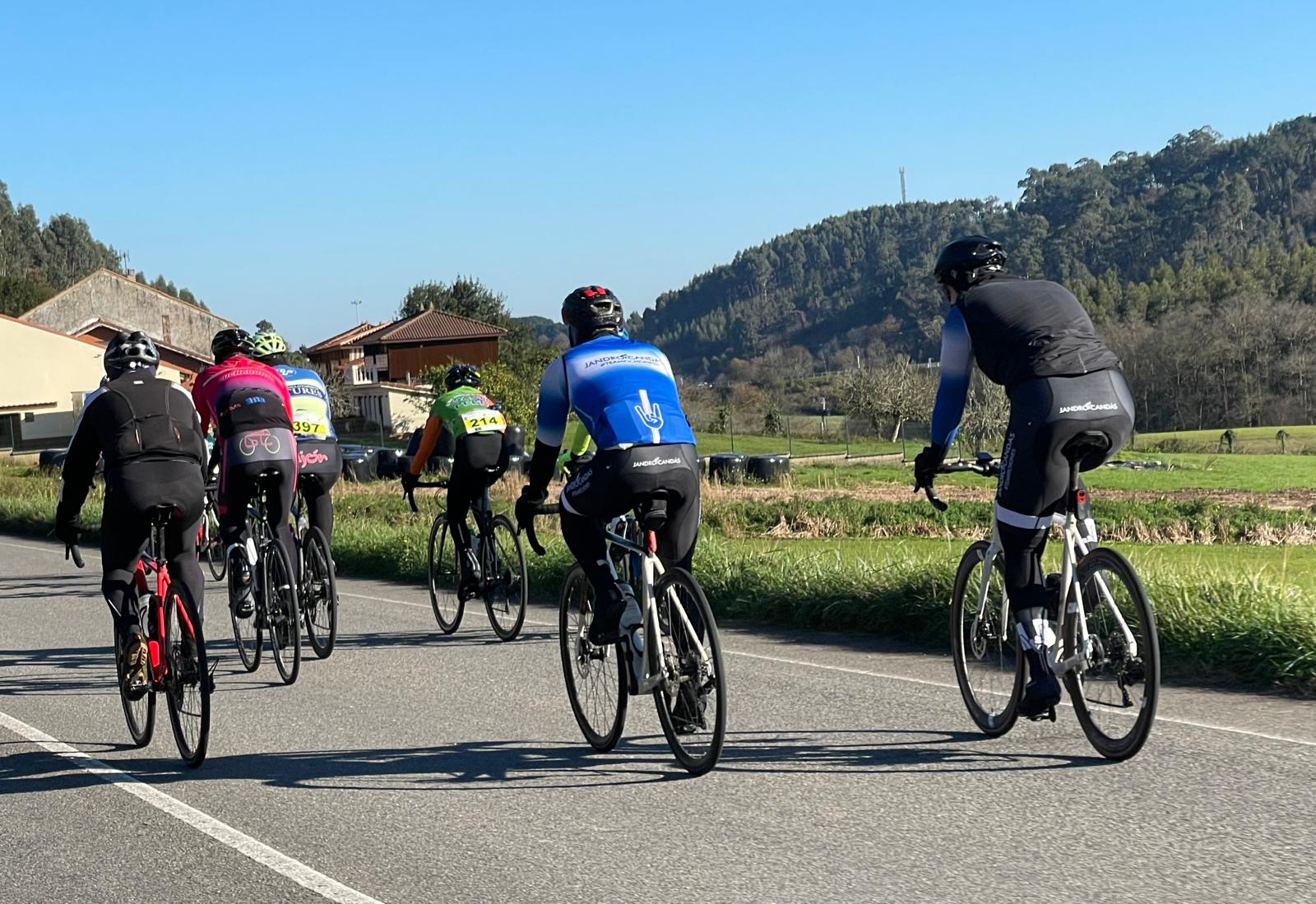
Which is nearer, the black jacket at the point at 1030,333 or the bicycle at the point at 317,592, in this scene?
the black jacket at the point at 1030,333

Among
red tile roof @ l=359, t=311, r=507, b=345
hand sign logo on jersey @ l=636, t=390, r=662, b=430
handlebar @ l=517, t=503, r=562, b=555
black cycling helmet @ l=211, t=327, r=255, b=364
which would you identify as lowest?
handlebar @ l=517, t=503, r=562, b=555

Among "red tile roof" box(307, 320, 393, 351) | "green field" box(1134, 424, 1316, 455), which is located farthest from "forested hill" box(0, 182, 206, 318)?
"green field" box(1134, 424, 1316, 455)

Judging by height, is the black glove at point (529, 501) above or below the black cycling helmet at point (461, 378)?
below

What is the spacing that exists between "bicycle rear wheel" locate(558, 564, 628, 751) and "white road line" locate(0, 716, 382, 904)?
172 centimetres

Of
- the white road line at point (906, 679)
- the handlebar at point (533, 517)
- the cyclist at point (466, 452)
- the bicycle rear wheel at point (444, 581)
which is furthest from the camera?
the bicycle rear wheel at point (444, 581)

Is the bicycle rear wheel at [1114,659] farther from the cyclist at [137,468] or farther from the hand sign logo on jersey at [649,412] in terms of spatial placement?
the cyclist at [137,468]

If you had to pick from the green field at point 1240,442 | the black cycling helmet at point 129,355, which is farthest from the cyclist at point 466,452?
the green field at point 1240,442

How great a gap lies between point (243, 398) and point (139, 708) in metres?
2.52

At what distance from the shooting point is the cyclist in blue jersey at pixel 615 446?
19.8 feet

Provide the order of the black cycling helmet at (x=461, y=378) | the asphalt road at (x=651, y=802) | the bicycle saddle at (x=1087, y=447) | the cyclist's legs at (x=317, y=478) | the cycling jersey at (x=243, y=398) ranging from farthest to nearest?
the black cycling helmet at (x=461, y=378) → the cyclist's legs at (x=317, y=478) → the cycling jersey at (x=243, y=398) → the bicycle saddle at (x=1087, y=447) → the asphalt road at (x=651, y=802)

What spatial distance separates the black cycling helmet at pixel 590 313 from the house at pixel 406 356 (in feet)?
278

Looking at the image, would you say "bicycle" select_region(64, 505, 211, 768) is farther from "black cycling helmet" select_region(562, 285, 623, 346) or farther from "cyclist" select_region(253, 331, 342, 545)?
"cyclist" select_region(253, 331, 342, 545)

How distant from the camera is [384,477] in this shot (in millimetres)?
41375

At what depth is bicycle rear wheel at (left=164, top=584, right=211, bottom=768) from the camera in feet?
21.2
